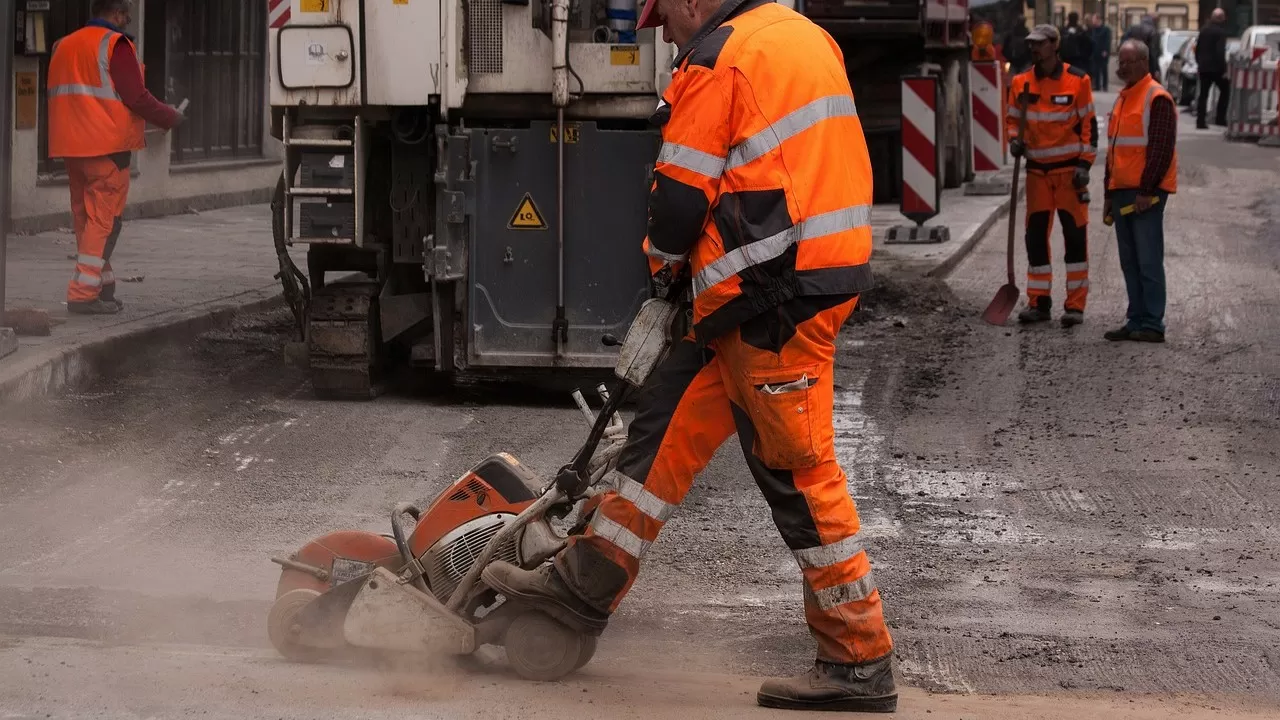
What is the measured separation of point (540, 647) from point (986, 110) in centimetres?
1416

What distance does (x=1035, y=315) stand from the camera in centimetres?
1098

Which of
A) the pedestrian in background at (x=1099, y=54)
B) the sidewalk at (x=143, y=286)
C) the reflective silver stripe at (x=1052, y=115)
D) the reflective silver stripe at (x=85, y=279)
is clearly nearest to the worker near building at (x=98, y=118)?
the reflective silver stripe at (x=85, y=279)

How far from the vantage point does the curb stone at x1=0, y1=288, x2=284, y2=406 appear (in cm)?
766

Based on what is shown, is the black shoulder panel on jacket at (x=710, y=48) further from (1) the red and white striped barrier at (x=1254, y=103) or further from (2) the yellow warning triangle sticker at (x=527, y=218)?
(1) the red and white striped barrier at (x=1254, y=103)

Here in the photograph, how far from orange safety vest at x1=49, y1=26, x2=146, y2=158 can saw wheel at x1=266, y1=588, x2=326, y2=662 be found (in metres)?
6.19

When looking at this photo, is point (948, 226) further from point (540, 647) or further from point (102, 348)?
point (540, 647)

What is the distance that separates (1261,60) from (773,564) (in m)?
23.2

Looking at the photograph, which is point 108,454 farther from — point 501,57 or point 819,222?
point 819,222

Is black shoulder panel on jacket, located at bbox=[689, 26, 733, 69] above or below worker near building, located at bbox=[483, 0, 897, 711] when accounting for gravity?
above

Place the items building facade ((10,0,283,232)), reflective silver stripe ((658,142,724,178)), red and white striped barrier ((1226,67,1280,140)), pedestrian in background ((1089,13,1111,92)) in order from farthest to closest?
pedestrian in background ((1089,13,1111,92)), red and white striped barrier ((1226,67,1280,140)), building facade ((10,0,283,232)), reflective silver stripe ((658,142,724,178))

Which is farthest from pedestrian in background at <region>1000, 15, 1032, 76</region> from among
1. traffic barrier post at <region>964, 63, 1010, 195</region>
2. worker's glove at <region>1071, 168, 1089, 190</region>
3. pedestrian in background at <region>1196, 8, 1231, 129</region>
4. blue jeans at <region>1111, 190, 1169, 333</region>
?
blue jeans at <region>1111, 190, 1169, 333</region>

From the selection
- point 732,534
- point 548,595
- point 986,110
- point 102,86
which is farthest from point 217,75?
point 548,595

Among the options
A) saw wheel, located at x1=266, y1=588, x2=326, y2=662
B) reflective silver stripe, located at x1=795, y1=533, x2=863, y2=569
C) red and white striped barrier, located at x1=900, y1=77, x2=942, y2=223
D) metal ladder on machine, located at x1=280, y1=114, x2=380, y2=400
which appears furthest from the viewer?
red and white striped barrier, located at x1=900, y1=77, x2=942, y2=223

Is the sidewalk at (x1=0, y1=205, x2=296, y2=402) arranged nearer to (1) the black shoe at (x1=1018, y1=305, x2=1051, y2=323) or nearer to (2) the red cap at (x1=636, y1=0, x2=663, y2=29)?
(2) the red cap at (x1=636, y1=0, x2=663, y2=29)
